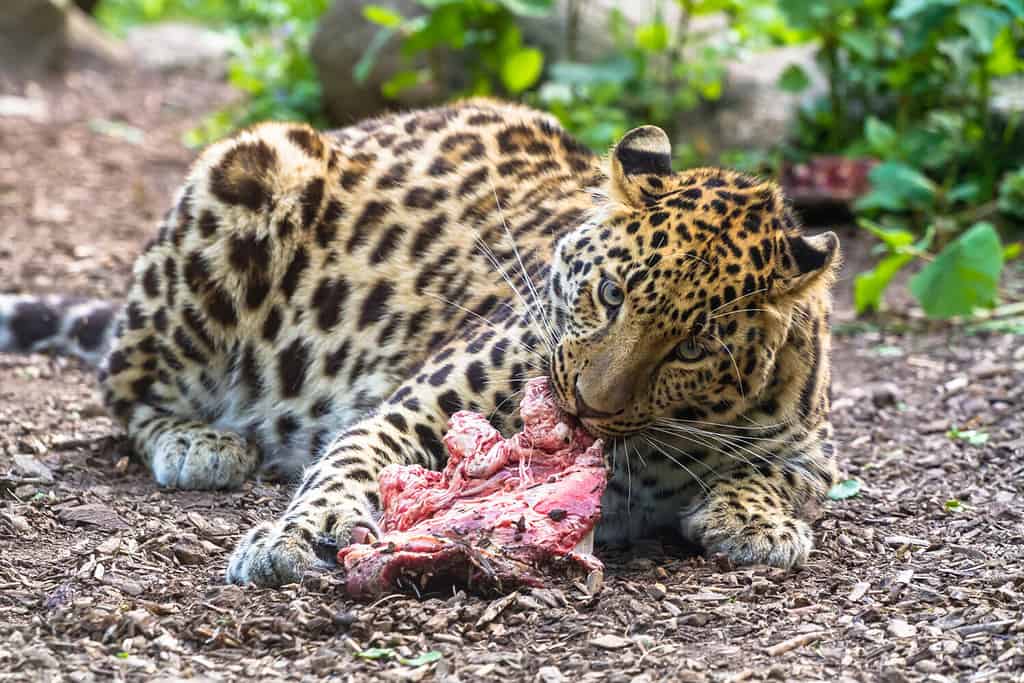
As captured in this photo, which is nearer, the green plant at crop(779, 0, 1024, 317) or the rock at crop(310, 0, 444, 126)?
the green plant at crop(779, 0, 1024, 317)

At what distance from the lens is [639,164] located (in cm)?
536

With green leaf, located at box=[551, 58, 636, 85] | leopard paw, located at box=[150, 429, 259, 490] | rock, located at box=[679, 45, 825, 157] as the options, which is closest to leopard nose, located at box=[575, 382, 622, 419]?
leopard paw, located at box=[150, 429, 259, 490]

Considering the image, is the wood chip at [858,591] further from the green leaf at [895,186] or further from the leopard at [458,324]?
the green leaf at [895,186]

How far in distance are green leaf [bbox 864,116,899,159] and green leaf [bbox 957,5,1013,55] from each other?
56.6 inches

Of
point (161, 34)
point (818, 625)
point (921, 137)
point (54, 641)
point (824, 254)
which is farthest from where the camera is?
point (161, 34)

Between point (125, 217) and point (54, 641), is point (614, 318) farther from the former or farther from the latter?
point (125, 217)

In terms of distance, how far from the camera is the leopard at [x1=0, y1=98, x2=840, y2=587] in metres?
4.92

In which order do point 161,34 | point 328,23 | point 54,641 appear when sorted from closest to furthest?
point 54,641 → point 328,23 → point 161,34

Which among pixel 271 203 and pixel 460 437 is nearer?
pixel 460 437

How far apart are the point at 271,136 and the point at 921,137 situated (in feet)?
19.3

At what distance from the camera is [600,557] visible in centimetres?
537

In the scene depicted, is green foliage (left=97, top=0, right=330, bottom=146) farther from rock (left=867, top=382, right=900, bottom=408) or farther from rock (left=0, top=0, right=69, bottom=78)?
rock (left=867, top=382, right=900, bottom=408)

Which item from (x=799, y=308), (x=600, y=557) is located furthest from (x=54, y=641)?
(x=799, y=308)

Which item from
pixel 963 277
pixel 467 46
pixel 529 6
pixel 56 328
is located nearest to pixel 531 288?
pixel 56 328
